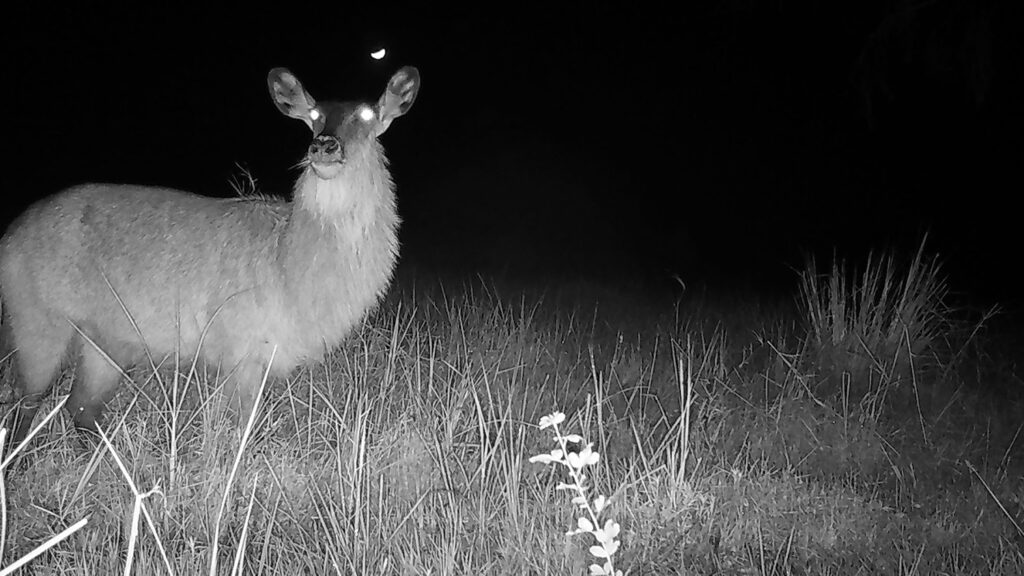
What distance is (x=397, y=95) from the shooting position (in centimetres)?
521

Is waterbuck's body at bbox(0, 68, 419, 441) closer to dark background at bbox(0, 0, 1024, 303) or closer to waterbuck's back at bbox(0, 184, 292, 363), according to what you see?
waterbuck's back at bbox(0, 184, 292, 363)

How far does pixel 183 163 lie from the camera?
20406 mm

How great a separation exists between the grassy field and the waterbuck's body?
8.8 inches

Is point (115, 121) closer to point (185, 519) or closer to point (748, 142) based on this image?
point (748, 142)

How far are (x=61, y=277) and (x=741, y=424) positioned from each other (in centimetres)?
297

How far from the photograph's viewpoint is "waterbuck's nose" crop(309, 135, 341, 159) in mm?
4562

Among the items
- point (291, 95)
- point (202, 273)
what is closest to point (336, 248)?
point (202, 273)

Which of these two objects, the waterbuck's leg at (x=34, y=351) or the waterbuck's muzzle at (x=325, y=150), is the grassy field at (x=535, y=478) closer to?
the waterbuck's leg at (x=34, y=351)

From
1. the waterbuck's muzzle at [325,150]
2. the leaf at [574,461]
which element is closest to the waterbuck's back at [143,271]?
the waterbuck's muzzle at [325,150]

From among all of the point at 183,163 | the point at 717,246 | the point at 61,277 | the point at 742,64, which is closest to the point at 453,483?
the point at 61,277

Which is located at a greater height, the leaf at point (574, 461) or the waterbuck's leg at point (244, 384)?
the leaf at point (574, 461)

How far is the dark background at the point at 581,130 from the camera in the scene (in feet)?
44.9

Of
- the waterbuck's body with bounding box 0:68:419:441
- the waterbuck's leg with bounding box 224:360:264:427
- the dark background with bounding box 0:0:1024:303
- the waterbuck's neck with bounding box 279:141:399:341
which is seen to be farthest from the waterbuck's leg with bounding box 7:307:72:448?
the dark background with bounding box 0:0:1024:303

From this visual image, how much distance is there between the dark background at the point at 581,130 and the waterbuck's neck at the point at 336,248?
13.8ft
